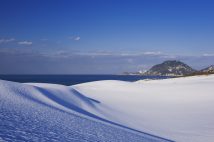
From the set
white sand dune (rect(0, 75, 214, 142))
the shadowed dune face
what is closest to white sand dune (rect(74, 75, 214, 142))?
white sand dune (rect(0, 75, 214, 142))

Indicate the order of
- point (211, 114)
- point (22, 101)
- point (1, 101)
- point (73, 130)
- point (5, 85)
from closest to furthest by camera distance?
point (73, 130)
point (1, 101)
point (22, 101)
point (5, 85)
point (211, 114)

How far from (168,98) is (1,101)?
77.4 feet

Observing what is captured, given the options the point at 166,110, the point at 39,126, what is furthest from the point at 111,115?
the point at 39,126

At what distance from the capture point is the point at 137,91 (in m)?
Result: 38.3

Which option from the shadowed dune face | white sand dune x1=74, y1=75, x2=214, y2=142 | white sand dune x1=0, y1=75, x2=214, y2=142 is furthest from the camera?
white sand dune x1=74, y1=75, x2=214, y2=142

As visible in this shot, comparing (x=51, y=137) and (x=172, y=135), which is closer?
(x=51, y=137)

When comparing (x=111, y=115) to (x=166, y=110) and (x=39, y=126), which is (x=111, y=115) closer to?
(x=166, y=110)

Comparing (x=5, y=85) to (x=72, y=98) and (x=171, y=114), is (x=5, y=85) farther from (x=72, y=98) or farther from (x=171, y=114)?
(x=171, y=114)

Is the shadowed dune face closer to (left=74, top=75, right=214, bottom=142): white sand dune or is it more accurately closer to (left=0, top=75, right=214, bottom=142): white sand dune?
(left=0, top=75, right=214, bottom=142): white sand dune

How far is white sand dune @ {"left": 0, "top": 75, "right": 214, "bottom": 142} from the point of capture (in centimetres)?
1041

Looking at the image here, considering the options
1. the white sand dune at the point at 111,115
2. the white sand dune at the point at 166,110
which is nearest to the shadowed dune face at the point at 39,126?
the white sand dune at the point at 111,115


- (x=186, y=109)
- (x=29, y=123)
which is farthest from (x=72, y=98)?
(x=29, y=123)

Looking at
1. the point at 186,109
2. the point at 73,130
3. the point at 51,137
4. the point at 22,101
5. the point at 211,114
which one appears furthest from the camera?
the point at 186,109

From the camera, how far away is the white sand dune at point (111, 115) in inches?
410
